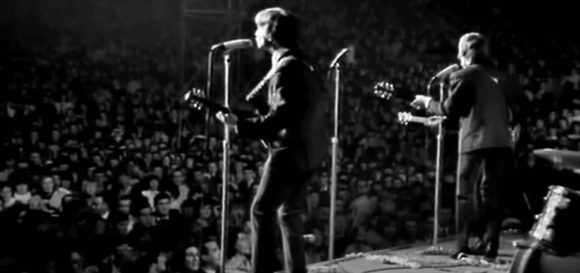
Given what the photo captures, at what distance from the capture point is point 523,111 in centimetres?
501

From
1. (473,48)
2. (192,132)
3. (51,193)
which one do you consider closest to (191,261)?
(51,193)

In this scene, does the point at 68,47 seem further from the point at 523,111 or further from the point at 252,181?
the point at 523,111

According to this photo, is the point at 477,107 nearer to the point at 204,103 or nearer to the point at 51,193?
the point at 204,103

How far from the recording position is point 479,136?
15.4ft

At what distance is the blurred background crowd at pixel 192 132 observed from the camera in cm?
647

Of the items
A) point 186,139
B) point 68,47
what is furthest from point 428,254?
point 68,47

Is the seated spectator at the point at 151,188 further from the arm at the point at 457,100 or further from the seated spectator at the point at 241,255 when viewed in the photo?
the arm at the point at 457,100

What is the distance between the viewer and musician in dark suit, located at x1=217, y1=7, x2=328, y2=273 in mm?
3408

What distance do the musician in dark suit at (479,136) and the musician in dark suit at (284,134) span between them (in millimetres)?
1312

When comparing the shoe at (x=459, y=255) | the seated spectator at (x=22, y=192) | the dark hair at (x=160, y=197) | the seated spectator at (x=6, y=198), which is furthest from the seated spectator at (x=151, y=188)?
the shoe at (x=459, y=255)

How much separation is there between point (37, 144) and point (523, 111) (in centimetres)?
530

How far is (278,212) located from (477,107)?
1.64 meters

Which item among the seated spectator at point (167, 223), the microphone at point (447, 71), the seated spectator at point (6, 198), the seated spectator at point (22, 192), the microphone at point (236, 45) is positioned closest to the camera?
the microphone at point (236, 45)

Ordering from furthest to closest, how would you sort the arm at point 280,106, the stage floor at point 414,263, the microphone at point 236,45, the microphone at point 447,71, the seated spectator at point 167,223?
the seated spectator at point 167,223, the microphone at point 447,71, the stage floor at point 414,263, the microphone at point 236,45, the arm at point 280,106
